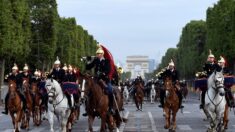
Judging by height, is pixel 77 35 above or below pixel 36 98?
above

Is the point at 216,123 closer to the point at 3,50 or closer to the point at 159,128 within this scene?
the point at 159,128

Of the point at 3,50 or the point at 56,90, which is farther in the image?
the point at 3,50

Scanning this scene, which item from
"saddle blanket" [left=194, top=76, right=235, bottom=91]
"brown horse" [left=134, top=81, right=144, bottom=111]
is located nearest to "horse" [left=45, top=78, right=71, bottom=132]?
"saddle blanket" [left=194, top=76, right=235, bottom=91]

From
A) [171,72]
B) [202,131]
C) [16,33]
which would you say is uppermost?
[16,33]

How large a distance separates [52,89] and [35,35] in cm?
6073

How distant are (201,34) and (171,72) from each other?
97.2 m

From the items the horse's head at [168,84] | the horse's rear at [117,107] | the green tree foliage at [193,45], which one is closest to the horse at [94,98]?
the horse's rear at [117,107]

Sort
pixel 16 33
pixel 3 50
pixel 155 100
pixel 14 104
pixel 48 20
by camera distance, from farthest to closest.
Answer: pixel 48 20
pixel 155 100
pixel 16 33
pixel 3 50
pixel 14 104

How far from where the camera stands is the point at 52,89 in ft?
71.8

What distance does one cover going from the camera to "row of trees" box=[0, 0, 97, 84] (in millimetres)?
59938

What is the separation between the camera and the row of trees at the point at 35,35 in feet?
197

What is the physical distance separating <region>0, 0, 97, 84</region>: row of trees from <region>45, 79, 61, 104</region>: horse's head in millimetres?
36233

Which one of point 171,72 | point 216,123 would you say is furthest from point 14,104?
point 216,123

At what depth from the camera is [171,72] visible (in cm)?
2575
